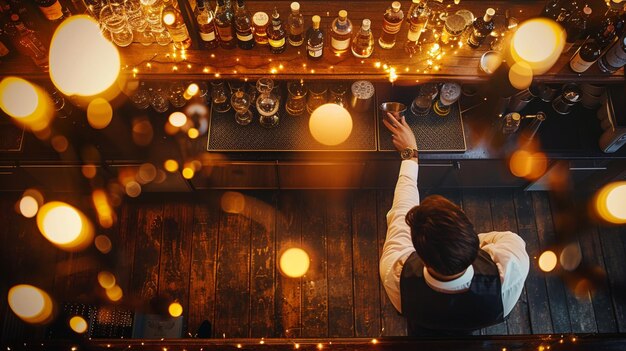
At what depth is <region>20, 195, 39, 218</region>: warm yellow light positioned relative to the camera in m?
3.13

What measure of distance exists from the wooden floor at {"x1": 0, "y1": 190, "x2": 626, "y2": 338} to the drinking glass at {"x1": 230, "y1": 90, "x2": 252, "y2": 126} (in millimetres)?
921

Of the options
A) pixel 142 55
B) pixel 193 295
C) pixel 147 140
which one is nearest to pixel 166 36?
pixel 142 55

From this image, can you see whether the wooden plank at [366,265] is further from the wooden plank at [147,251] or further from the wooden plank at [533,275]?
the wooden plank at [147,251]

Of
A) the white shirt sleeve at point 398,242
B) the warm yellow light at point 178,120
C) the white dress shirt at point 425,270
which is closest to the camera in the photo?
the white dress shirt at point 425,270

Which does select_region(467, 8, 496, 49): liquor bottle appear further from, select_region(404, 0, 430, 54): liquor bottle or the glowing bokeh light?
the glowing bokeh light

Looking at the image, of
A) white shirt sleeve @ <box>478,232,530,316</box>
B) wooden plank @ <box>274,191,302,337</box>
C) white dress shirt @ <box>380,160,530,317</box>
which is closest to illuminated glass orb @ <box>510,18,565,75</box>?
white dress shirt @ <box>380,160,530,317</box>

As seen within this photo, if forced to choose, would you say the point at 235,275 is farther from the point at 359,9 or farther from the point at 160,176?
the point at 359,9

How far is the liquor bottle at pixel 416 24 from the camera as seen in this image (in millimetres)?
2094

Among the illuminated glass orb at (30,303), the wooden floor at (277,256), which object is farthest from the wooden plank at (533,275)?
the illuminated glass orb at (30,303)

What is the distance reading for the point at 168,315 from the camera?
287 cm

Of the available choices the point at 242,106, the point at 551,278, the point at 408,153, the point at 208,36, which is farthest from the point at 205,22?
the point at 551,278

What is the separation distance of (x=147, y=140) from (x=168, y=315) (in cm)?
122

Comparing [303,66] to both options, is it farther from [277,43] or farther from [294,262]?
[294,262]

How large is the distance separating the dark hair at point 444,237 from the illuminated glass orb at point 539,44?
113 centimetres
